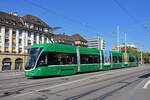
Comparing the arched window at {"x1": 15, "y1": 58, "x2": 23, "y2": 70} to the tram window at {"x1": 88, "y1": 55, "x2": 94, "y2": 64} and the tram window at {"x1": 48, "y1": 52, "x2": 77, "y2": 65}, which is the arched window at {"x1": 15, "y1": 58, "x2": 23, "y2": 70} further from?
the tram window at {"x1": 48, "y1": 52, "x2": 77, "y2": 65}

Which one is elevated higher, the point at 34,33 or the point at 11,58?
the point at 34,33

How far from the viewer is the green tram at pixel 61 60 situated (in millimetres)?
12955

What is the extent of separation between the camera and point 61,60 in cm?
1481

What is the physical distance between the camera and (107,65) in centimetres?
2295

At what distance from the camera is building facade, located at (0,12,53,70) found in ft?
124

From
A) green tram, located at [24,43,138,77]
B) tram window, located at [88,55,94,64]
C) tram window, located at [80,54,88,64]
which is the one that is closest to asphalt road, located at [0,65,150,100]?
green tram, located at [24,43,138,77]

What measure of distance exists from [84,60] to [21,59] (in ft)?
91.7

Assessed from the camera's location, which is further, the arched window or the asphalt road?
the arched window

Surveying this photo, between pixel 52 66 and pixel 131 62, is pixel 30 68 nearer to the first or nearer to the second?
pixel 52 66

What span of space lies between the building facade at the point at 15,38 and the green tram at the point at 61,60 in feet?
82.8

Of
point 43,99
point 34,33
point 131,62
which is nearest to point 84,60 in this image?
point 43,99

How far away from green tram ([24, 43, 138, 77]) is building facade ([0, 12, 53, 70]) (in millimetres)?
25223

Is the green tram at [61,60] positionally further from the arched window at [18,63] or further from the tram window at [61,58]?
the arched window at [18,63]

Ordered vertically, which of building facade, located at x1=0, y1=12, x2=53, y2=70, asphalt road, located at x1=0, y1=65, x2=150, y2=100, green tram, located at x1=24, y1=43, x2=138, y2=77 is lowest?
asphalt road, located at x1=0, y1=65, x2=150, y2=100
